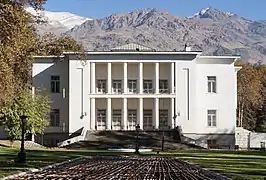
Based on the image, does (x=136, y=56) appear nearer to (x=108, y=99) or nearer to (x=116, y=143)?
(x=108, y=99)

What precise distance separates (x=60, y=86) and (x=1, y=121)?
17380 mm

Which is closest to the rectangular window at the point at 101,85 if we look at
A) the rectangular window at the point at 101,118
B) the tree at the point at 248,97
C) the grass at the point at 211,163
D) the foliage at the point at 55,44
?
the rectangular window at the point at 101,118

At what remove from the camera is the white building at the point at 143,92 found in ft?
204

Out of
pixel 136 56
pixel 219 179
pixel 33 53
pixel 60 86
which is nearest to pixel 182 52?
pixel 136 56

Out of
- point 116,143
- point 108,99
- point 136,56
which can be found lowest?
point 116,143

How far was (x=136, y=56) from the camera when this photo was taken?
2464 inches

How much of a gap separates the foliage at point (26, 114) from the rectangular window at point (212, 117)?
1826 centimetres

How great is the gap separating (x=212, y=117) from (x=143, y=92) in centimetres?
746

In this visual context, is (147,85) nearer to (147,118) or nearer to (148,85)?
(148,85)

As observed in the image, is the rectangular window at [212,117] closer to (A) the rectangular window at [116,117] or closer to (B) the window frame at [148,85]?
(B) the window frame at [148,85]

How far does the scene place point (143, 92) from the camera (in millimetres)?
62781

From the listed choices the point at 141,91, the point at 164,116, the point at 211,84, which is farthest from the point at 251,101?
the point at 141,91

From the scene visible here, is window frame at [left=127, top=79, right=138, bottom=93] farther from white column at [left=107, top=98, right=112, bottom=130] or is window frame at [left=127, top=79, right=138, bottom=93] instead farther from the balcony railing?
white column at [left=107, top=98, right=112, bottom=130]

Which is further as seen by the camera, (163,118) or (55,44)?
(163,118)
